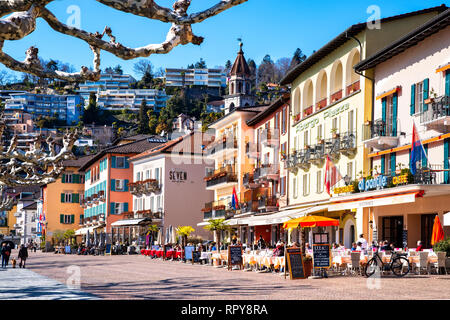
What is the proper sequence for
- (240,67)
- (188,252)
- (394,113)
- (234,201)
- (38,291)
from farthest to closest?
1. (240,67)
2. (234,201)
3. (188,252)
4. (394,113)
5. (38,291)

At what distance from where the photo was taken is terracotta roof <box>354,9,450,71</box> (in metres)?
32.9

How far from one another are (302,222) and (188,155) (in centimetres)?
4837

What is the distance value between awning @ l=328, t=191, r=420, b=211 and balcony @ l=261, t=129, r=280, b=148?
18.8 metres

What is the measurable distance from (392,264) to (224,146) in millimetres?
44431

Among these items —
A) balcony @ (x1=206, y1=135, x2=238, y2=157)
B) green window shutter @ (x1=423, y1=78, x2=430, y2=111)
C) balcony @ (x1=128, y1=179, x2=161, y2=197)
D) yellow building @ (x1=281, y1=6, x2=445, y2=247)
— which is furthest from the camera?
balcony @ (x1=128, y1=179, x2=161, y2=197)

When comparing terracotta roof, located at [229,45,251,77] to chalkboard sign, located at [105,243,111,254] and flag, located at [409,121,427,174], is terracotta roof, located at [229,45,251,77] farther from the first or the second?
flag, located at [409,121,427,174]

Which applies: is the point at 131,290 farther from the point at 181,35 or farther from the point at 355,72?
the point at 355,72

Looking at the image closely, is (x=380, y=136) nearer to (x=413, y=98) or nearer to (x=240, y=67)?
(x=413, y=98)

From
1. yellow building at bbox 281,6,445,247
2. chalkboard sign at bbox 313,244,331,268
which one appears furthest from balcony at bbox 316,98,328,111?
chalkboard sign at bbox 313,244,331,268

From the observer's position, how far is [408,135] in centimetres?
3712

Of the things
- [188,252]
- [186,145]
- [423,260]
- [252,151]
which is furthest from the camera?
[186,145]

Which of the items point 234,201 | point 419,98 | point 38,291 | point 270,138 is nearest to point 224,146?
point 234,201

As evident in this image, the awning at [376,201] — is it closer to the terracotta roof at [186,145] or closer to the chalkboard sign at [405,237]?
the chalkboard sign at [405,237]
